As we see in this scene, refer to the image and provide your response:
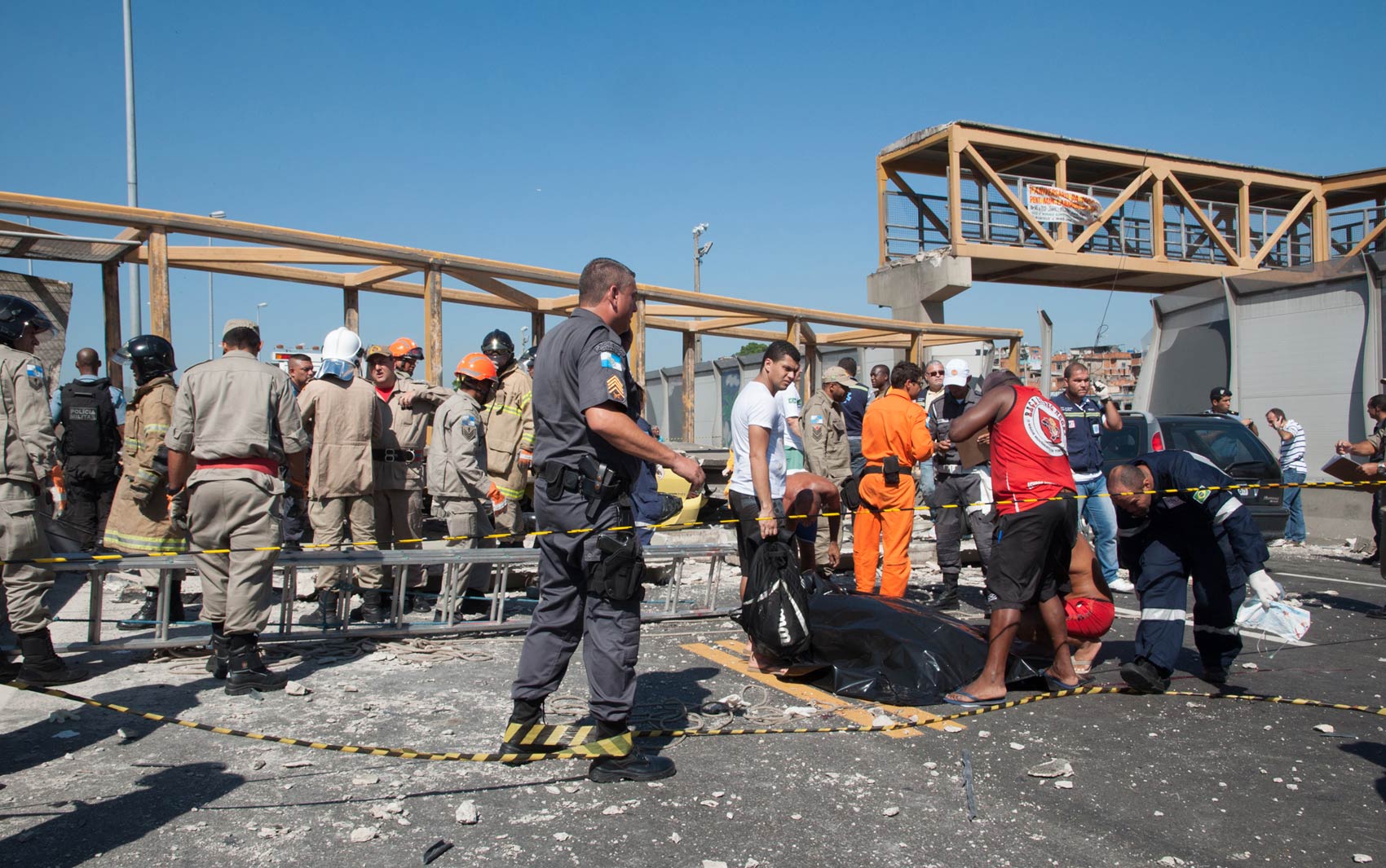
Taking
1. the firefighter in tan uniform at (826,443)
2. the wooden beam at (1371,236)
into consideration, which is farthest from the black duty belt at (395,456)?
the wooden beam at (1371,236)

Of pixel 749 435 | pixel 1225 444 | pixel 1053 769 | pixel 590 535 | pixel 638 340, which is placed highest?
pixel 638 340

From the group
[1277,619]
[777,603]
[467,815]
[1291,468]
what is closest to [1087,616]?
[1277,619]

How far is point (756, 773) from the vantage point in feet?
12.0

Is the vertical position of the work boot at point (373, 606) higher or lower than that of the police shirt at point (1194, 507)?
lower

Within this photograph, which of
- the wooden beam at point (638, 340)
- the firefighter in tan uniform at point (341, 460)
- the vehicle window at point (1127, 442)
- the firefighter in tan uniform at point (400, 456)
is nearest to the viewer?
the firefighter in tan uniform at point (341, 460)

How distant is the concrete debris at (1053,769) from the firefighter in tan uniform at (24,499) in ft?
15.7

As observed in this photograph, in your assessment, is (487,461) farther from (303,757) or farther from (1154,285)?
(1154,285)

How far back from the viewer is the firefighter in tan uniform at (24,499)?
4.57 meters

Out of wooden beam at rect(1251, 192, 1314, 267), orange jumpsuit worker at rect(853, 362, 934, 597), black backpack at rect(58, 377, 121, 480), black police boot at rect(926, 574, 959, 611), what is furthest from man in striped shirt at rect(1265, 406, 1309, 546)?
wooden beam at rect(1251, 192, 1314, 267)

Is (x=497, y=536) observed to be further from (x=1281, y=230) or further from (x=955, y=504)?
(x=1281, y=230)

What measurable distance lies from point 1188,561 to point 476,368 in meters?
4.77

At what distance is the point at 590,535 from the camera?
3650mm

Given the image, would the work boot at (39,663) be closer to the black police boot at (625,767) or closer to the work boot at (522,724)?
the work boot at (522,724)

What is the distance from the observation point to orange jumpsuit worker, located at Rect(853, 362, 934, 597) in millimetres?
6660
